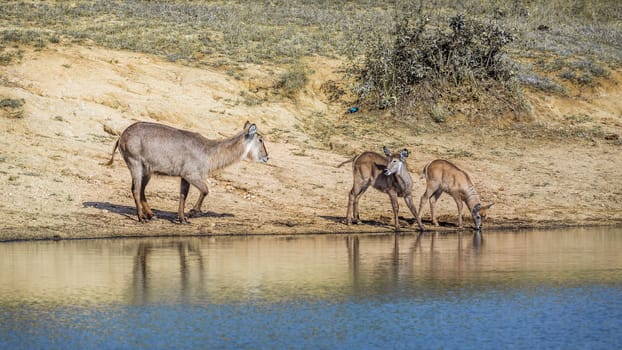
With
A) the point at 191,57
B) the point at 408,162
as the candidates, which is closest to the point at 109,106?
the point at 191,57

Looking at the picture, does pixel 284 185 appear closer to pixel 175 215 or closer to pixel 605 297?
pixel 175 215

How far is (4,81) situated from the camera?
24531 millimetres

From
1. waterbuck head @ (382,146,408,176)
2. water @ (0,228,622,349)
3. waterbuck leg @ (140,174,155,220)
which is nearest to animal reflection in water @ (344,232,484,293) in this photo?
water @ (0,228,622,349)

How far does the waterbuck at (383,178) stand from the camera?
734 inches

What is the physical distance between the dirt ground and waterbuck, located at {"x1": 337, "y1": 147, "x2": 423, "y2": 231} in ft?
1.60

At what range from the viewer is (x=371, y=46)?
101ft

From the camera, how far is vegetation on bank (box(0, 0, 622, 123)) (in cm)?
2856

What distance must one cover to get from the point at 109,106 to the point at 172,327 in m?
15.7

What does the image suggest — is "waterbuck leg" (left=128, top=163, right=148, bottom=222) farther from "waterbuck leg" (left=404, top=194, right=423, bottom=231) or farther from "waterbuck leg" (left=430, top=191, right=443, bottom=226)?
"waterbuck leg" (left=430, top=191, right=443, bottom=226)

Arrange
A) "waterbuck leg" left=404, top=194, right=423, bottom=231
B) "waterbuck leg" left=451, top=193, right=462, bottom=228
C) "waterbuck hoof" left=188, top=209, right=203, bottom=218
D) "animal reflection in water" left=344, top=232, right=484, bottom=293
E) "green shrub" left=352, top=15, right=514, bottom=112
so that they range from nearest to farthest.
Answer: "animal reflection in water" left=344, top=232, right=484, bottom=293
"waterbuck hoof" left=188, top=209, right=203, bottom=218
"waterbuck leg" left=404, top=194, right=423, bottom=231
"waterbuck leg" left=451, top=193, right=462, bottom=228
"green shrub" left=352, top=15, right=514, bottom=112

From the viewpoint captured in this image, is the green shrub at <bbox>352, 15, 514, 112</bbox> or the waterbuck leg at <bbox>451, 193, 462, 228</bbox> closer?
the waterbuck leg at <bbox>451, 193, 462, 228</bbox>

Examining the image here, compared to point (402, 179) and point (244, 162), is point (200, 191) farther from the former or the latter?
point (244, 162)

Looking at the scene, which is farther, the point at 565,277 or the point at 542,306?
the point at 565,277

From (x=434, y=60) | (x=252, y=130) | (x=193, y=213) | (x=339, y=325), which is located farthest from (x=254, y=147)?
(x=434, y=60)
